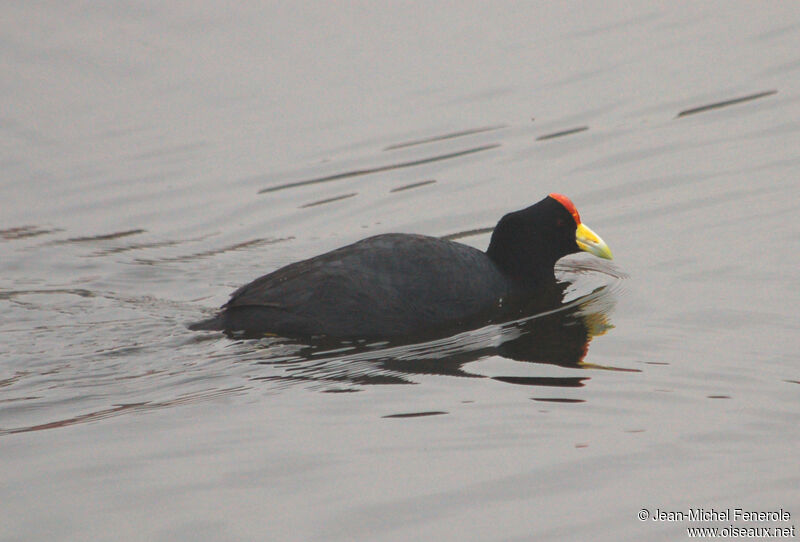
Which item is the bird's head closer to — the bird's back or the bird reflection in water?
the bird reflection in water

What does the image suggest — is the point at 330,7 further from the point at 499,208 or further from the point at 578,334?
the point at 578,334

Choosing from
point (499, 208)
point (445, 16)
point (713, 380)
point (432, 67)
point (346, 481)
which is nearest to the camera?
point (346, 481)

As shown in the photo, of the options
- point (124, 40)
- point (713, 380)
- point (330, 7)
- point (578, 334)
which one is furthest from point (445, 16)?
point (713, 380)

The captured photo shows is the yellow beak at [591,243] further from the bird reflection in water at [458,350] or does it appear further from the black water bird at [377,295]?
the black water bird at [377,295]

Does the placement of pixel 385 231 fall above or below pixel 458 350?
above

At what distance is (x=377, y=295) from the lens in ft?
24.5

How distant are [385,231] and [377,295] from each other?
220 cm

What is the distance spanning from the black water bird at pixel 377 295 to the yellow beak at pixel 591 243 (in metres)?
0.65

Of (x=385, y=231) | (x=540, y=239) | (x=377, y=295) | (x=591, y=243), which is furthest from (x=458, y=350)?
(x=385, y=231)

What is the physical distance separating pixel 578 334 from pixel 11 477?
135 inches

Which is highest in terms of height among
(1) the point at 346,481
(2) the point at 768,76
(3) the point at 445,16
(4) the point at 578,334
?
(3) the point at 445,16

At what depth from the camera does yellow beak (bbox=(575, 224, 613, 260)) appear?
8.30 meters

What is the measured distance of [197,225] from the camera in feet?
33.3

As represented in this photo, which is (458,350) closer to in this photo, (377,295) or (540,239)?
(377,295)
